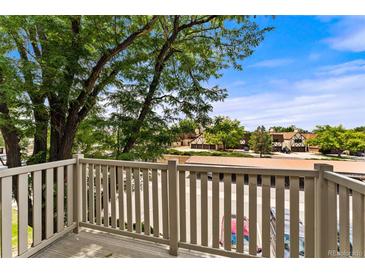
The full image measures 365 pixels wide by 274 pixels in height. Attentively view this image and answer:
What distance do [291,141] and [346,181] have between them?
192cm

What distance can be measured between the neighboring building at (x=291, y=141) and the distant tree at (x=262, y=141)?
0.24ft

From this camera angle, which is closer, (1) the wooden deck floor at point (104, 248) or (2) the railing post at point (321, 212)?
(2) the railing post at point (321, 212)

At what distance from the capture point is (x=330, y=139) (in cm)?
288

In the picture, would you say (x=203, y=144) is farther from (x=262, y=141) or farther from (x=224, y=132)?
(x=262, y=141)

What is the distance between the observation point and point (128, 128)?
12.0 feet

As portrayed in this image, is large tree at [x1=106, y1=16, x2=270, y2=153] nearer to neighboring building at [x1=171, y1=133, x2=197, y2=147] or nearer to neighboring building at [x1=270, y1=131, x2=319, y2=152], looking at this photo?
neighboring building at [x1=171, y1=133, x2=197, y2=147]

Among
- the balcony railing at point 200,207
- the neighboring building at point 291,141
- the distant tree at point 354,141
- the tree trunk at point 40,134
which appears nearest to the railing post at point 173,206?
the balcony railing at point 200,207

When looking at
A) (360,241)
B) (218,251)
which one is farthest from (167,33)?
(360,241)

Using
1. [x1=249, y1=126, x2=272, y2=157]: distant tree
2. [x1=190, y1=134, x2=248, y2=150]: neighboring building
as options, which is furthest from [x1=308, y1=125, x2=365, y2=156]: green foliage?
[x1=190, y1=134, x2=248, y2=150]: neighboring building

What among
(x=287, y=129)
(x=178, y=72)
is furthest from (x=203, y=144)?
(x=178, y=72)

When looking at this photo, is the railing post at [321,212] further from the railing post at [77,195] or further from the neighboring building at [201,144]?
the railing post at [77,195]

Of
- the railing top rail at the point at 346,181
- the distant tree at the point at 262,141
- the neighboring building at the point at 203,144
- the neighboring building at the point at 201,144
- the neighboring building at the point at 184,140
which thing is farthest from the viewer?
the neighboring building at the point at 184,140

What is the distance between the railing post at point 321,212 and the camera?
1521mm
